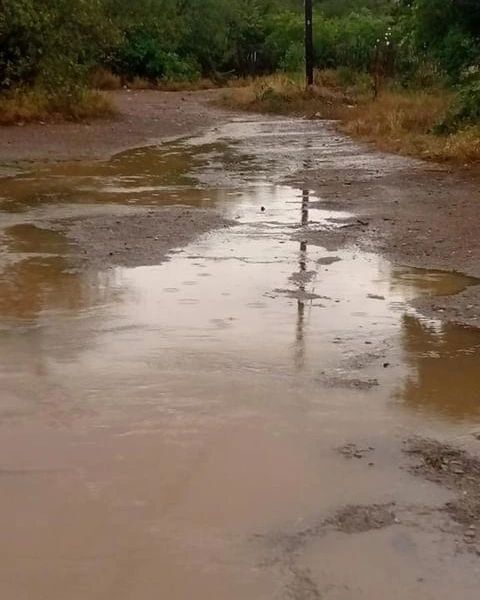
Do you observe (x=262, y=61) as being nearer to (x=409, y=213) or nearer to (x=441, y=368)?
(x=409, y=213)

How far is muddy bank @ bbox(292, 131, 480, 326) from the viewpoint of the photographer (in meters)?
8.08

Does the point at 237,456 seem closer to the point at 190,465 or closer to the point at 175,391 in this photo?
the point at 190,465

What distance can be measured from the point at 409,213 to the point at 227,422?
6.37 meters

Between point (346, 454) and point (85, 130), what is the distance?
1605 cm

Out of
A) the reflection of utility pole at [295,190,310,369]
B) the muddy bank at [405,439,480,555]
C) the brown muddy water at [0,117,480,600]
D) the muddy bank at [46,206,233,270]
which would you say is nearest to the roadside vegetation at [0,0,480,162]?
the muddy bank at [46,206,233,270]

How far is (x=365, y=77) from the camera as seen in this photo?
32406 mm

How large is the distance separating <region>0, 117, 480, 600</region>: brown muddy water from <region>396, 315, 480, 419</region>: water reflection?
0.6 inches

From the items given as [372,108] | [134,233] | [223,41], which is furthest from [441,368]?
[223,41]

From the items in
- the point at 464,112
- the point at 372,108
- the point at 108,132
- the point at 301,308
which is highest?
the point at 464,112

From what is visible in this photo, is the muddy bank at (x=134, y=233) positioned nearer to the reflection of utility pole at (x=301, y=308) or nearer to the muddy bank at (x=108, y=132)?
the reflection of utility pole at (x=301, y=308)

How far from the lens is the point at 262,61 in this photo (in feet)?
149

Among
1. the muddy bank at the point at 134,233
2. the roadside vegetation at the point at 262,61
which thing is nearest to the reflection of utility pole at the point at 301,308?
the muddy bank at the point at 134,233

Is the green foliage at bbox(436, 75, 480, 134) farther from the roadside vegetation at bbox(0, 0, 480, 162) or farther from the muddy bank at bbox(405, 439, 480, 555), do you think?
the muddy bank at bbox(405, 439, 480, 555)

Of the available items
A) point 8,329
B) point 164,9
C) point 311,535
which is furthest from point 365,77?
point 311,535
